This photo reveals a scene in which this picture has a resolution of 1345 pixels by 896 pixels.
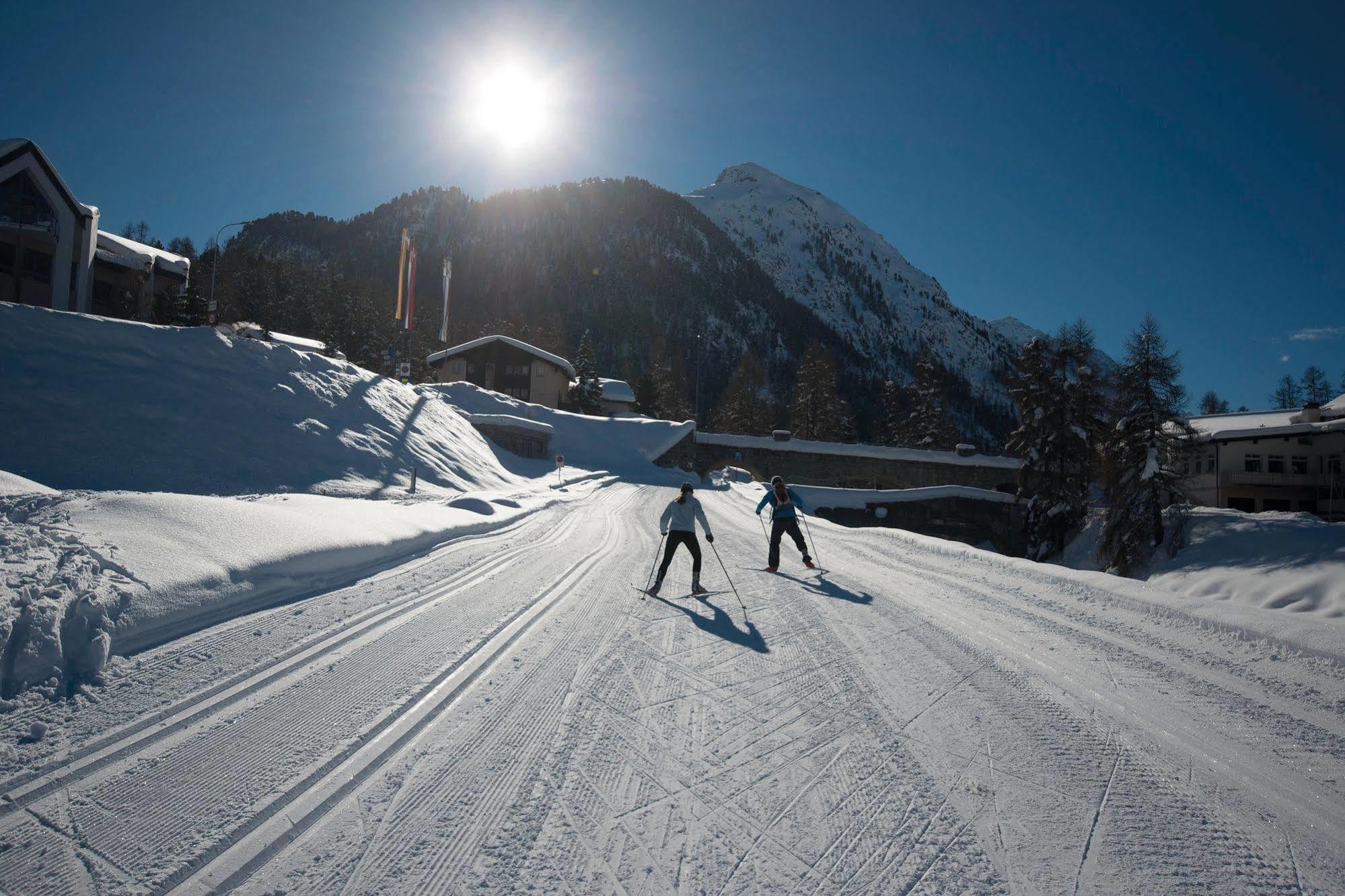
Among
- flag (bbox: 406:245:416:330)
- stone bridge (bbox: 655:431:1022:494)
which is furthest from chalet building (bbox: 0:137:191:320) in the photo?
stone bridge (bbox: 655:431:1022:494)

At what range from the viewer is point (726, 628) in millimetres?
6562

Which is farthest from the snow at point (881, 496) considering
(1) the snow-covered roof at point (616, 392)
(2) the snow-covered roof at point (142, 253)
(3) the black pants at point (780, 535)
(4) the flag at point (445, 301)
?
(2) the snow-covered roof at point (142, 253)

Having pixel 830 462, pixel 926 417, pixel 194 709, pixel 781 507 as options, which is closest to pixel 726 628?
pixel 194 709

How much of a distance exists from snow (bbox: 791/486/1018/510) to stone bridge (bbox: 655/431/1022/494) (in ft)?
22.0

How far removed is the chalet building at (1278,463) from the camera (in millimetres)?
36531

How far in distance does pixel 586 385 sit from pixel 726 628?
49255 mm

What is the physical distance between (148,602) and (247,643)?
37.2 inches

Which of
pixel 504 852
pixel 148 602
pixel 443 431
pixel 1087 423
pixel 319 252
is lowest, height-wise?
pixel 504 852

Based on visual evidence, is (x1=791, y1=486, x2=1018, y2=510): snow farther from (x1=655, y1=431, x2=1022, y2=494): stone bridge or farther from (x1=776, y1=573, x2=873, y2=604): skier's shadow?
(x1=776, y1=573, x2=873, y2=604): skier's shadow

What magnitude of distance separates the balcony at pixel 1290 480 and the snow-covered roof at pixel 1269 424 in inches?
94.1

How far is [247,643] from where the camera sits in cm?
508

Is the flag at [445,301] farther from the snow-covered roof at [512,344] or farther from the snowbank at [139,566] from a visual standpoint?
the snowbank at [139,566]

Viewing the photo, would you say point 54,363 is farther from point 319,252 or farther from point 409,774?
point 319,252

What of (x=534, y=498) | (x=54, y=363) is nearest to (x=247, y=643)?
(x=54, y=363)
